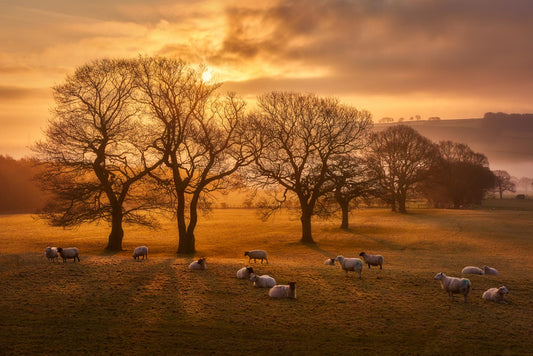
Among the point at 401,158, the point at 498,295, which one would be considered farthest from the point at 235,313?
the point at 401,158

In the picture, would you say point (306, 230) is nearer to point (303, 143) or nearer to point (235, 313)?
point (303, 143)

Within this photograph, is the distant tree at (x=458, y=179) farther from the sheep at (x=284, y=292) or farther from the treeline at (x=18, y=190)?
the treeline at (x=18, y=190)

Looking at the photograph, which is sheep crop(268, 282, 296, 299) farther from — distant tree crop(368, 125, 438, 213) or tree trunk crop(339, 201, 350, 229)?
distant tree crop(368, 125, 438, 213)

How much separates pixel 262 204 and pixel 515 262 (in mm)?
26683

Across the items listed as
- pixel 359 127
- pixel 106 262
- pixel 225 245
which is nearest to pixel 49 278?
pixel 106 262

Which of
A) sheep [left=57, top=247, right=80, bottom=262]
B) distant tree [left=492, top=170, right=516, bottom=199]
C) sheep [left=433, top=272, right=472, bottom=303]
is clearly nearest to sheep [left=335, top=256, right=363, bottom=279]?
sheep [left=433, top=272, right=472, bottom=303]

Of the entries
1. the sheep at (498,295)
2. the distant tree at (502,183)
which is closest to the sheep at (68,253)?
the sheep at (498,295)

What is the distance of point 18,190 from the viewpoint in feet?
351

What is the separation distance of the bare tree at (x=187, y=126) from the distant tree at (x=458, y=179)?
68.3 metres

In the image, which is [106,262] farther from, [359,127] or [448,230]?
[448,230]

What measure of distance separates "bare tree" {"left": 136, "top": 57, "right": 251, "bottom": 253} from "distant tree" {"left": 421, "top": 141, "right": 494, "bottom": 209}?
6825 centimetres

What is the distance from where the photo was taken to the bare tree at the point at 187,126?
37.2 metres

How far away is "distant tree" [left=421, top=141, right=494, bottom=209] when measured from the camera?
10202 centimetres

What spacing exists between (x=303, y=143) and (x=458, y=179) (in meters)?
70.0
